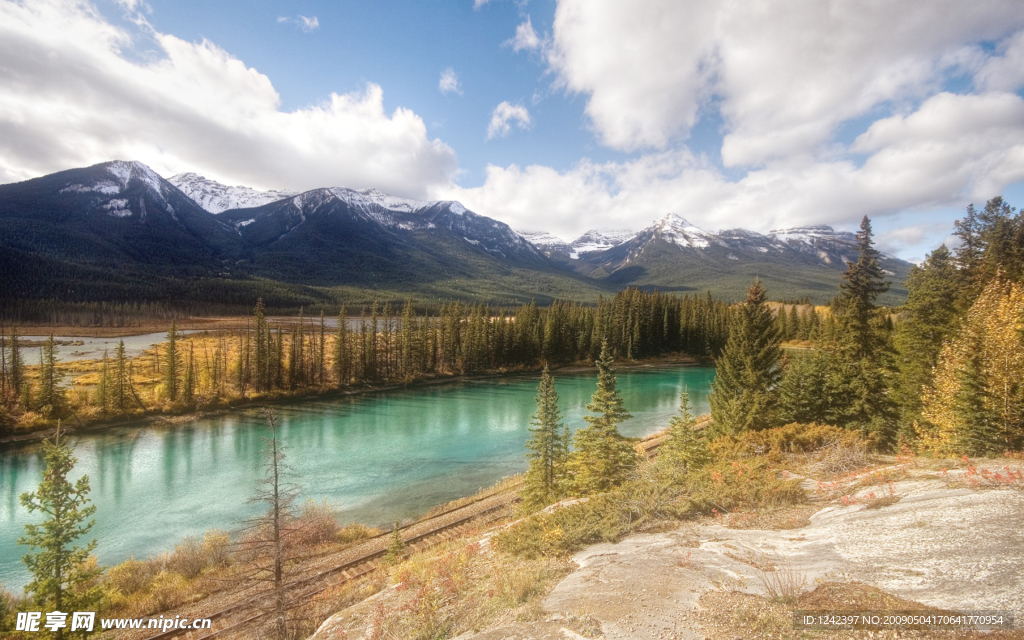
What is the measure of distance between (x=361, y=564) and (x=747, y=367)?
2340 centimetres

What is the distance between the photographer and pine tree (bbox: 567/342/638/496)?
1845cm

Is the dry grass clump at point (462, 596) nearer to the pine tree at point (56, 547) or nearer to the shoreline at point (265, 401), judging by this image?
the pine tree at point (56, 547)

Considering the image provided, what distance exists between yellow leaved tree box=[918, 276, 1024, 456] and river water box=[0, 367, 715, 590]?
2453cm

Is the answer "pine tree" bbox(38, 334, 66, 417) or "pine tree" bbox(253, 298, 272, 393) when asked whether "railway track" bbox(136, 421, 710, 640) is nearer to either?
"pine tree" bbox(38, 334, 66, 417)

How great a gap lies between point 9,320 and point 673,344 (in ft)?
535

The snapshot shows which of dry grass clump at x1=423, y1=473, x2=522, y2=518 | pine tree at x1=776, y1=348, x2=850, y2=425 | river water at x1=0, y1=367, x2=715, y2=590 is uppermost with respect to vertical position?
pine tree at x1=776, y1=348, x2=850, y2=425

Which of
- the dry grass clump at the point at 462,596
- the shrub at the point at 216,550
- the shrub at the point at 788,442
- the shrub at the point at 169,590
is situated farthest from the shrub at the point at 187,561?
the shrub at the point at 788,442

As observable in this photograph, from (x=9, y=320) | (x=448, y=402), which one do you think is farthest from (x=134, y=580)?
(x=9, y=320)

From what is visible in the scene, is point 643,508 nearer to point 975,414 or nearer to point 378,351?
point 975,414

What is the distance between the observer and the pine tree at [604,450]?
60.5 feet

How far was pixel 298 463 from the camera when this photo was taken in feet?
109

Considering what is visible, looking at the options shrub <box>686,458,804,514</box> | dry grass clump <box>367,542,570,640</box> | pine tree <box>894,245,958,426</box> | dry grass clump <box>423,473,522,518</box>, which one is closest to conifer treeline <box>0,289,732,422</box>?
dry grass clump <box>423,473,522,518</box>

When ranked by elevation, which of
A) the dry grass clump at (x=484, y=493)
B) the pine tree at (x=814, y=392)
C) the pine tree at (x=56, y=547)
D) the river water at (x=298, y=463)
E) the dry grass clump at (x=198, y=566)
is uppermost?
the pine tree at (x=814, y=392)

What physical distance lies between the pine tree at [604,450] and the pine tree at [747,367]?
794 centimetres
